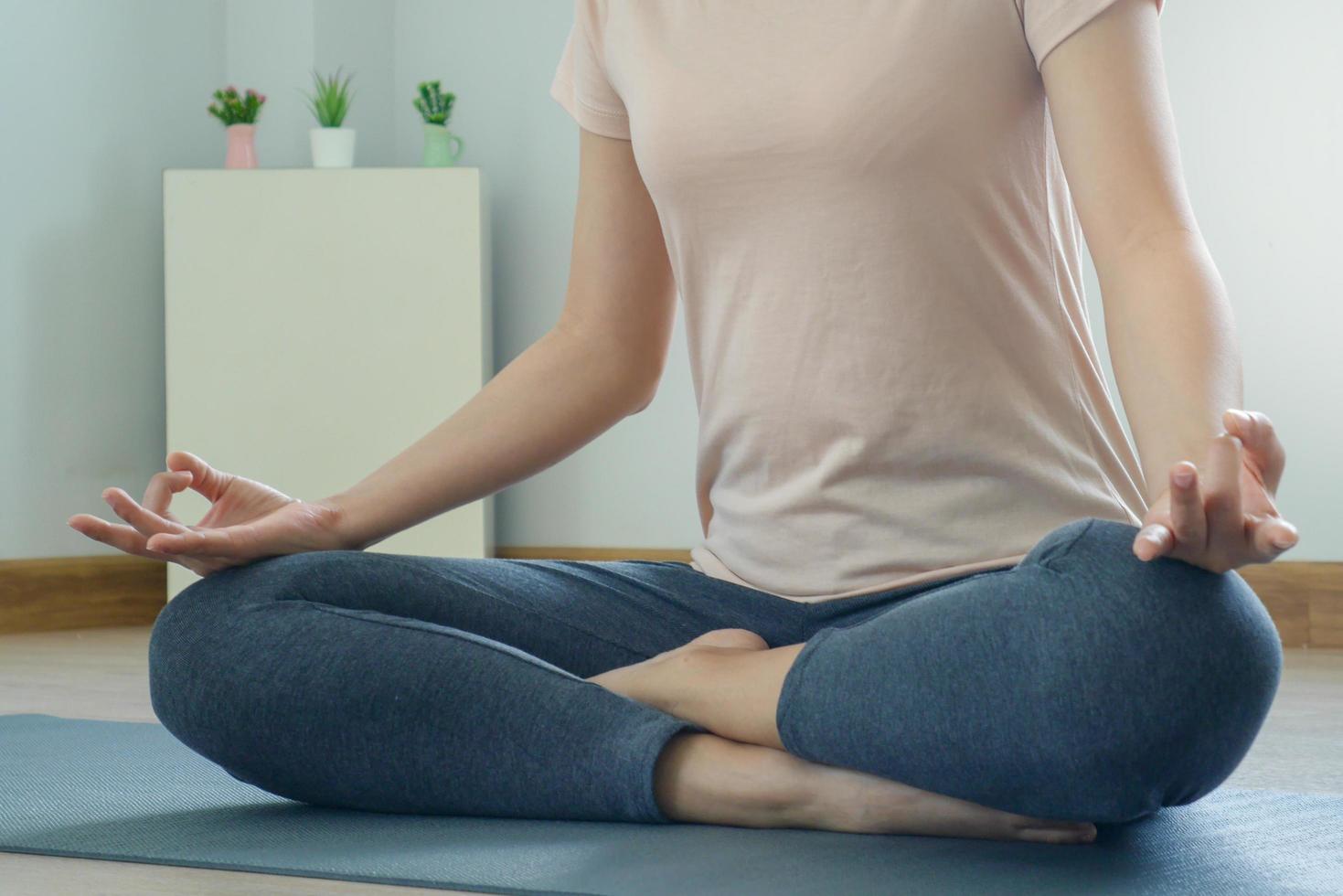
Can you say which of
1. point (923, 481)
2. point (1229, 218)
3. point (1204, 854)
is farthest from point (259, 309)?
point (1204, 854)

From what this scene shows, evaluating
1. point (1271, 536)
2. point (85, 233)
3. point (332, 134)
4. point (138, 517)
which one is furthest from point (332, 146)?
point (1271, 536)

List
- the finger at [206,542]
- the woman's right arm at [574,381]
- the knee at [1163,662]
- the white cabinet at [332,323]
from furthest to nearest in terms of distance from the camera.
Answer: the white cabinet at [332,323] → the woman's right arm at [574,381] → the finger at [206,542] → the knee at [1163,662]

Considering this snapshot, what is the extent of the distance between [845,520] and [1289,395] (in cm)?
192

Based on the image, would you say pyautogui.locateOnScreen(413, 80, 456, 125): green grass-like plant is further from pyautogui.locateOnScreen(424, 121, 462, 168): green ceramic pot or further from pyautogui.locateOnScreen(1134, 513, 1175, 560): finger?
pyautogui.locateOnScreen(1134, 513, 1175, 560): finger

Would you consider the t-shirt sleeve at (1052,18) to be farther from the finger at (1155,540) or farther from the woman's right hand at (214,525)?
the woman's right hand at (214,525)

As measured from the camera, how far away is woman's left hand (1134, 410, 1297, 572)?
73 centimetres

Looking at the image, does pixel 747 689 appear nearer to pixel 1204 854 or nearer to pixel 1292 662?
pixel 1204 854

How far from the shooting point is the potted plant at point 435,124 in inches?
129

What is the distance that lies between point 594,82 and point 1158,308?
59cm

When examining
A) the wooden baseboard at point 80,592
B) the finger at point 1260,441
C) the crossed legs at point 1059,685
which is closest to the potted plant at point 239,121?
the wooden baseboard at point 80,592

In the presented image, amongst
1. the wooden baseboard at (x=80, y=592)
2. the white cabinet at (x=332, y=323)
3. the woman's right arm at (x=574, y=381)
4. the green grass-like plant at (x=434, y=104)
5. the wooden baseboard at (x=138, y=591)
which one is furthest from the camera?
the green grass-like plant at (x=434, y=104)

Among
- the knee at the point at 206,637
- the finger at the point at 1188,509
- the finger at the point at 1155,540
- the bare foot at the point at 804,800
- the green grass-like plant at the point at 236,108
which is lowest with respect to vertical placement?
the bare foot at the point at 804,800

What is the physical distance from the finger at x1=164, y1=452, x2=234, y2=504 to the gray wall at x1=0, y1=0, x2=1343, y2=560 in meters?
1.89

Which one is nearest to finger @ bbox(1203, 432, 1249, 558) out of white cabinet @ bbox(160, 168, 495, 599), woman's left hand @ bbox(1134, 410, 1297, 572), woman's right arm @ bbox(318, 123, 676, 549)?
woman's left hand @ bbox(1134, 410, 1297, 572)
